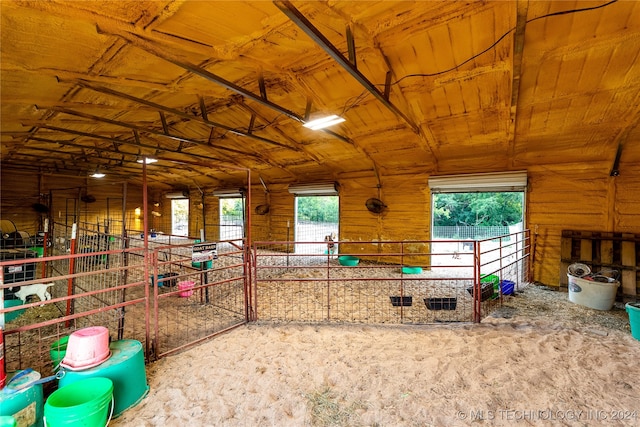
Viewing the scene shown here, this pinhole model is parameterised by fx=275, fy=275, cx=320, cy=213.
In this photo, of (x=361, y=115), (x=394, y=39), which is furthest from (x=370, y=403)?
(x=361, y=115)

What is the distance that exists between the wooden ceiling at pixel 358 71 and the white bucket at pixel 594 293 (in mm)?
2309

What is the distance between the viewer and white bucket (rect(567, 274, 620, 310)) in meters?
4.21

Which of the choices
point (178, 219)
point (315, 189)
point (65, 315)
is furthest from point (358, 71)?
point (178, 219)

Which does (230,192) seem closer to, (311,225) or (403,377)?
(311,225)

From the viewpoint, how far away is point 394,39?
10.4ft

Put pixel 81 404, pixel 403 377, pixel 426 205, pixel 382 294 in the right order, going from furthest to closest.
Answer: pixel 426 205 → pixel 382 294 → pixel 403 377 → pixel 81 404

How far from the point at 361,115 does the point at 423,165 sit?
2517 mm

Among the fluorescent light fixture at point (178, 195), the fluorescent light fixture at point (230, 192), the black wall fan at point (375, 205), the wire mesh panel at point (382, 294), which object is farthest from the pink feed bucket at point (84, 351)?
the fluorescent light fixture at point (178, 195)

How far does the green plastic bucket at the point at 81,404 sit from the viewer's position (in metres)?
1.75

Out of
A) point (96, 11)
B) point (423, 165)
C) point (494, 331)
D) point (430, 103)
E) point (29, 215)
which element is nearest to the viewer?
point (96, 11)

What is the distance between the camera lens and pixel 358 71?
9.44ft

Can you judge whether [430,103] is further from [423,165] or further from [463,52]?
[423,165]

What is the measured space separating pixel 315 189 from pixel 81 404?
23.7ft

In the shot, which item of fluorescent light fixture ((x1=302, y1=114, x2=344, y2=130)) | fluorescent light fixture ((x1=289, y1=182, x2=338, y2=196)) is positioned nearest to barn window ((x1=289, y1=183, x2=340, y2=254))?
fluorescent light fixture ((x1=289, y1=182, x2=338, y2=196))
